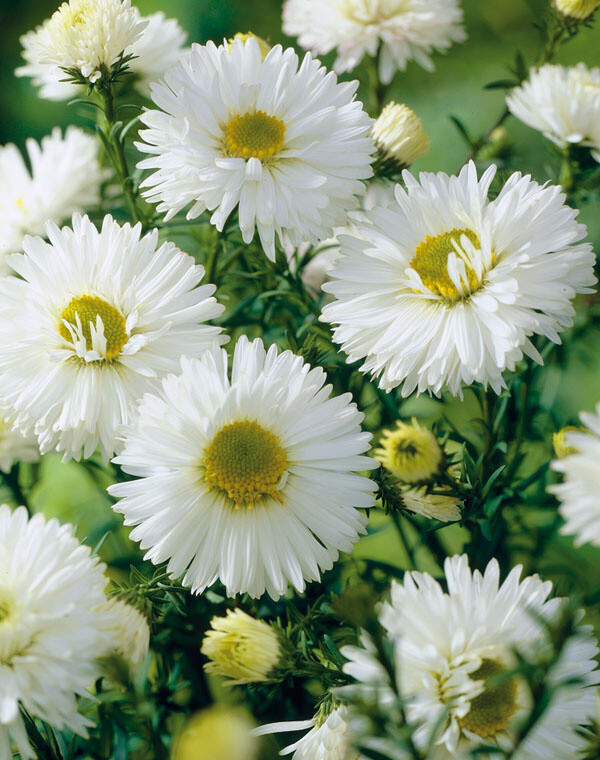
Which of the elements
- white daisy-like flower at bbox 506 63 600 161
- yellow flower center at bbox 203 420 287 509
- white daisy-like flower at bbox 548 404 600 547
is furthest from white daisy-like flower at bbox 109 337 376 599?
white daisy-like flower at bbox 506 63 600 161

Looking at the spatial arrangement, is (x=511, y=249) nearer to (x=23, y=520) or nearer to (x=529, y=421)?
(x=529, y=421)

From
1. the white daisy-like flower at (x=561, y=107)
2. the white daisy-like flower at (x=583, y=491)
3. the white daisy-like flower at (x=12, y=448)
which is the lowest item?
the white daisy-like flower at (x=12, y=448)

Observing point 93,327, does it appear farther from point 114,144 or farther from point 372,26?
point 372,26

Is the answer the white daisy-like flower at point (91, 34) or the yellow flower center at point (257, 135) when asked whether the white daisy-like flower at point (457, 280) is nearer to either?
the yellow flower center at point (257, 135)

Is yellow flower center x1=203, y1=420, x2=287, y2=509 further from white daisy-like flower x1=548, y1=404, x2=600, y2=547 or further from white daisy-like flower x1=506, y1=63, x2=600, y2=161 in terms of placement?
white daisy-like flower x1=506, y1=63, x2=600, y2=161

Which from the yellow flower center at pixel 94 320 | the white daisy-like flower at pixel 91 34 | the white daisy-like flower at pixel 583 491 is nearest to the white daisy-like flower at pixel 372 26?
the white daisy-like flower at pixel 91 34

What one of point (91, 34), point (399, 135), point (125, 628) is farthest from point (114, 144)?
point (125, 628)

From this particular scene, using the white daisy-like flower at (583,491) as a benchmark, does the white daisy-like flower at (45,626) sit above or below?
below
